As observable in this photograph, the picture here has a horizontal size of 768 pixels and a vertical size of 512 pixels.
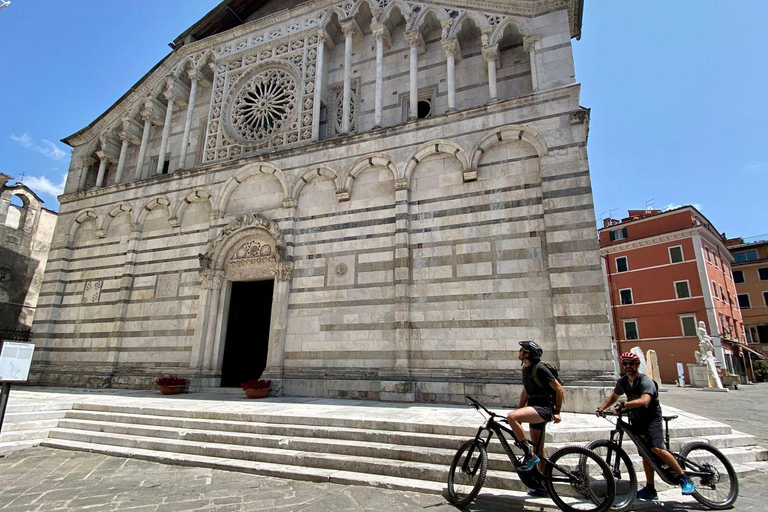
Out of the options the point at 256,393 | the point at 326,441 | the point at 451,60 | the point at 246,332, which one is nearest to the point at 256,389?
the point at 256,393

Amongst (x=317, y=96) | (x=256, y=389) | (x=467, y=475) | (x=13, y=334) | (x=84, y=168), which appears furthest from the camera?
(x=13, y=334)

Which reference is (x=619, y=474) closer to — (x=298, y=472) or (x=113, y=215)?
(x=298, y=472)

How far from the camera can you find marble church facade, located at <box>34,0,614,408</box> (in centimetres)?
1050

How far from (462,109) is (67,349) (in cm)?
1617

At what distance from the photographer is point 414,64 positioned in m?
13.4

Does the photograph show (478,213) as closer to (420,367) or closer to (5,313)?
(420,367)

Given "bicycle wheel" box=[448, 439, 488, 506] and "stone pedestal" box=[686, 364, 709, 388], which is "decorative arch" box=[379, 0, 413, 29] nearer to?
"bicycle wheel" box=[448, 439, 488, 506]

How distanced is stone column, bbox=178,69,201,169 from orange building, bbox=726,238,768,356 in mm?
46299

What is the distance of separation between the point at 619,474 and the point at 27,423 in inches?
423

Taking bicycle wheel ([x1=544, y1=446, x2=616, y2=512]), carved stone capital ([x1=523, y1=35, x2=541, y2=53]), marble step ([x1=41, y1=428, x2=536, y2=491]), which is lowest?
Answer: marble step ([x1=41, y1=428, x2=536, y2=491])

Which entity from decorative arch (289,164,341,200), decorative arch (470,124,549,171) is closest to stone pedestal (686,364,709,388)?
decorative arch (470,124,549,171)

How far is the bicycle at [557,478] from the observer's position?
4.56 meters

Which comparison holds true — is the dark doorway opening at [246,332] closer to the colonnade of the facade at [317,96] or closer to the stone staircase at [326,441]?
the stone staircase at [326,441]

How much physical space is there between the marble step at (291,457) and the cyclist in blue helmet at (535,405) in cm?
93
